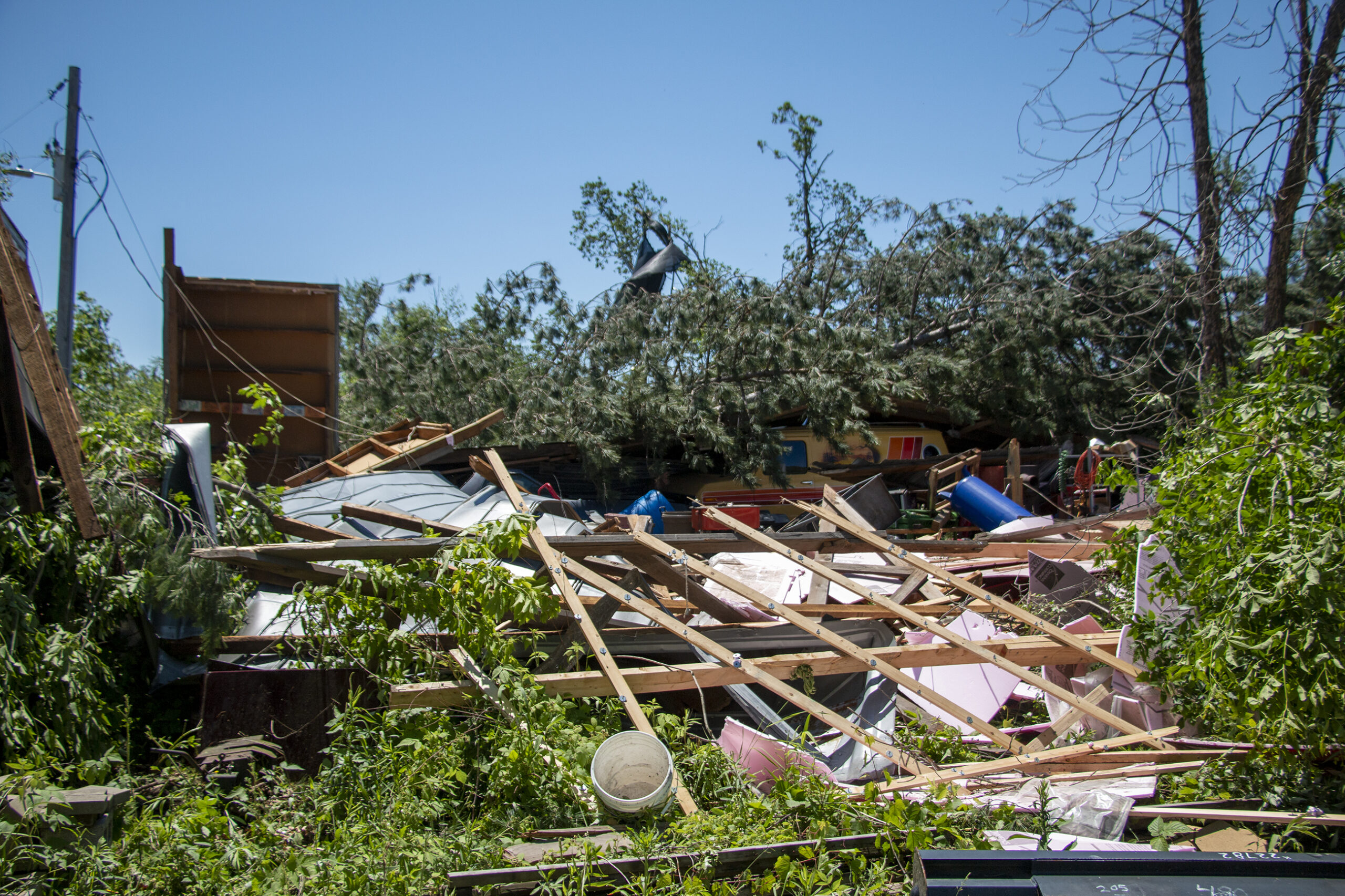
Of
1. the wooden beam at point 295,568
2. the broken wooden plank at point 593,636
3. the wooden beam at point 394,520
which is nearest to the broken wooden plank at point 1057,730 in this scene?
the broken wooden plank at point 593,636

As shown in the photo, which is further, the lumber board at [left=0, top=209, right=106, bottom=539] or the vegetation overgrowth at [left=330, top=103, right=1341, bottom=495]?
the vegetation overgrowth at [left=330, top=103, right=1341, bottom=495]

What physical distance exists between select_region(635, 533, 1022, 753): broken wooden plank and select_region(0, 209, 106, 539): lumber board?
2922 millimetres

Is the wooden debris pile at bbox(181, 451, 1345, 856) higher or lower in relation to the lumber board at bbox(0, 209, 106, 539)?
lower

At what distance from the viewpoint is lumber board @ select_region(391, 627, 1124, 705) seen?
409 centimetres

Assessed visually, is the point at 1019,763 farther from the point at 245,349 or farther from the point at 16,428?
the point at 245,349

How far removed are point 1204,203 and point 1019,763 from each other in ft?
15.4

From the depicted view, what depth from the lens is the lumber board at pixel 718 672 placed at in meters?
4.09

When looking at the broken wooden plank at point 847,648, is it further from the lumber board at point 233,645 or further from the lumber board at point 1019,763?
the lumber board at point 233,645

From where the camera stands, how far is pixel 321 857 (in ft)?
11.1

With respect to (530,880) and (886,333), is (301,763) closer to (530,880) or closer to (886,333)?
(530,880)

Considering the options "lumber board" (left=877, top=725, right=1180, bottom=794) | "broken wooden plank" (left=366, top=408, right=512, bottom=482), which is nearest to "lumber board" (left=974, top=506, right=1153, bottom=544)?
"lumber board" (left=877, top=725, right=1180, bottom=794)

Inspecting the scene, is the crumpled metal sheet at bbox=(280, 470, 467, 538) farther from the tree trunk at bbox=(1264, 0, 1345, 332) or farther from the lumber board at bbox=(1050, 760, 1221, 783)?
the tree trunk at bbox=(1264, 0, 1345, 332)

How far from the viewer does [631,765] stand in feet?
12.4

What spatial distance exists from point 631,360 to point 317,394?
13.4 feet
